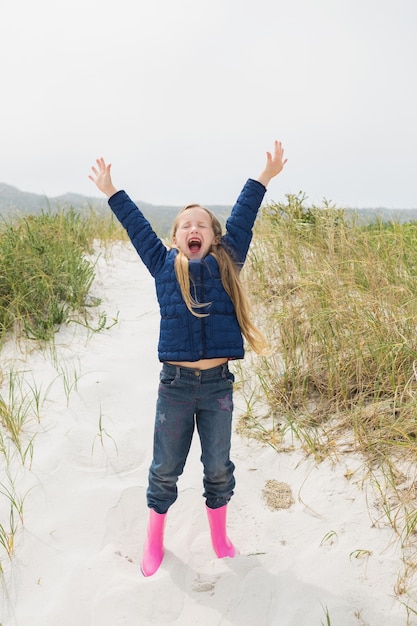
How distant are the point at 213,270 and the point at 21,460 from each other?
158cm

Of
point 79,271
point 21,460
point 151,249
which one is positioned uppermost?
point 151,249

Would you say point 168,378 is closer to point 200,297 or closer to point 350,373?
point 200,297

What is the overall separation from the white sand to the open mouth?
130 centimetres

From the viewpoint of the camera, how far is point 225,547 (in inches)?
95.3

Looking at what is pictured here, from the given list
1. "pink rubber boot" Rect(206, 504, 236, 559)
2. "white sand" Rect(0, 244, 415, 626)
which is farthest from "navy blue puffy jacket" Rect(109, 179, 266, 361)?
"white sand" Rect(0, 244, 415, 626)

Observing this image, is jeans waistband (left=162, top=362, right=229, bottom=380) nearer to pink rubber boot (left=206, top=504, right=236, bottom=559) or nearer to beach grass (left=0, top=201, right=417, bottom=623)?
pink rubber boot (left=206, top=504, right=236, bottom=559)

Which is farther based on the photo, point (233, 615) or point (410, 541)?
point (410, 541)

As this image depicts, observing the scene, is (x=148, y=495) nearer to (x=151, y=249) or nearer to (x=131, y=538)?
(x=131, y=538)

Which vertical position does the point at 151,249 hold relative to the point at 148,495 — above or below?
above

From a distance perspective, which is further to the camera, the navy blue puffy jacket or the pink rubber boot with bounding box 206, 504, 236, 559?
the pink rubber boot with bounding box 206, 504, 236, 559

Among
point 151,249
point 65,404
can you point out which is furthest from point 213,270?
Answer: point 65,404

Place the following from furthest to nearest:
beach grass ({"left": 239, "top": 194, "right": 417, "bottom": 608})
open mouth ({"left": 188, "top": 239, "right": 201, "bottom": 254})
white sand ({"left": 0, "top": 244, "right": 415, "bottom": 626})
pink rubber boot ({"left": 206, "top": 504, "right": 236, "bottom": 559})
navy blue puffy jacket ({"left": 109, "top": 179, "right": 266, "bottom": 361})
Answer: beach grass ({"left": 239, "top": 194, "right": 417, "bottom": 608}), pink rubber boot ({"left": 206, "top": 504, "right": 236, "bottom": 559}), open mouth ({"left": 188, "top": 239, "right": 201, "bottom": 254}), navy blue puffy jacket ({"left": 109, "top": 179, "right": 266, "bottom": 361}), white sand ({"left": 0, "top": 244, "right": 415, "bottom": 626})

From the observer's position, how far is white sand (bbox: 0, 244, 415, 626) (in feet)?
6.88

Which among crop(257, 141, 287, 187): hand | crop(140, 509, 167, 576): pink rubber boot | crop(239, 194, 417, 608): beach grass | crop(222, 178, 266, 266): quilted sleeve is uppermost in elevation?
crop(257, 141, 287, 187): hand
